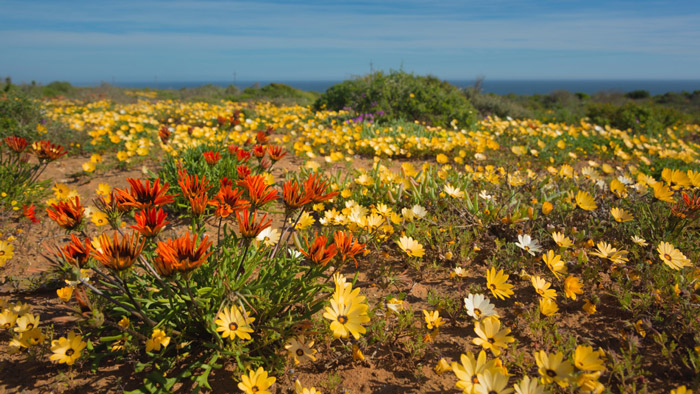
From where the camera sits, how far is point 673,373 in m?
1.80

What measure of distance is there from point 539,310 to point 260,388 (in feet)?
5.39

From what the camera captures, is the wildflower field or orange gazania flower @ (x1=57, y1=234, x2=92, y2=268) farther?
Result: the wildflower field

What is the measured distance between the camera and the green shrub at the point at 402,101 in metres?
8.59

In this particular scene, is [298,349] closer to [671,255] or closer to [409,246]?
[409,246]

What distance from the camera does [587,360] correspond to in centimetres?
158

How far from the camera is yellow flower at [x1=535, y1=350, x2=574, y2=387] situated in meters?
1.53

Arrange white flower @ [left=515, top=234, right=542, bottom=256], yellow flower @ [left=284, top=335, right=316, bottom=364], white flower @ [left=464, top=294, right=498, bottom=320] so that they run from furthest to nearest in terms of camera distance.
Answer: white flower @ [left=515, top=234, right=542, bottom=256] < white flower @ [left=464, top=294, right=498, bottom=320] < yellow flower @ [left=284, top=335, right=316, bottom=364]

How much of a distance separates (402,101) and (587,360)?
8.14 metres

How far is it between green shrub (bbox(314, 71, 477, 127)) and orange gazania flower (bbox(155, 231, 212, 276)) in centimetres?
732

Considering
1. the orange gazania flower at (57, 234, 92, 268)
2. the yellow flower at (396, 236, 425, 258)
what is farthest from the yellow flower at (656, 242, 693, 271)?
the orange gazania flower at (57, 234, 92, 268)

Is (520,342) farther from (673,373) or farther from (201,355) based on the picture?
(201,355)

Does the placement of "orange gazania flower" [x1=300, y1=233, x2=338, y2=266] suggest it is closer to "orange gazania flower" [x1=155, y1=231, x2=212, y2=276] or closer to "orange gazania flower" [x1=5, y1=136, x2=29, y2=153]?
"orange gazania flower" [x1=155, y1=231, x2=212, y2=276]

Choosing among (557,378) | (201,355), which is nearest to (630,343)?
(557,378)

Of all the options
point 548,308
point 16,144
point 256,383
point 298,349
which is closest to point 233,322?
point 256,383
